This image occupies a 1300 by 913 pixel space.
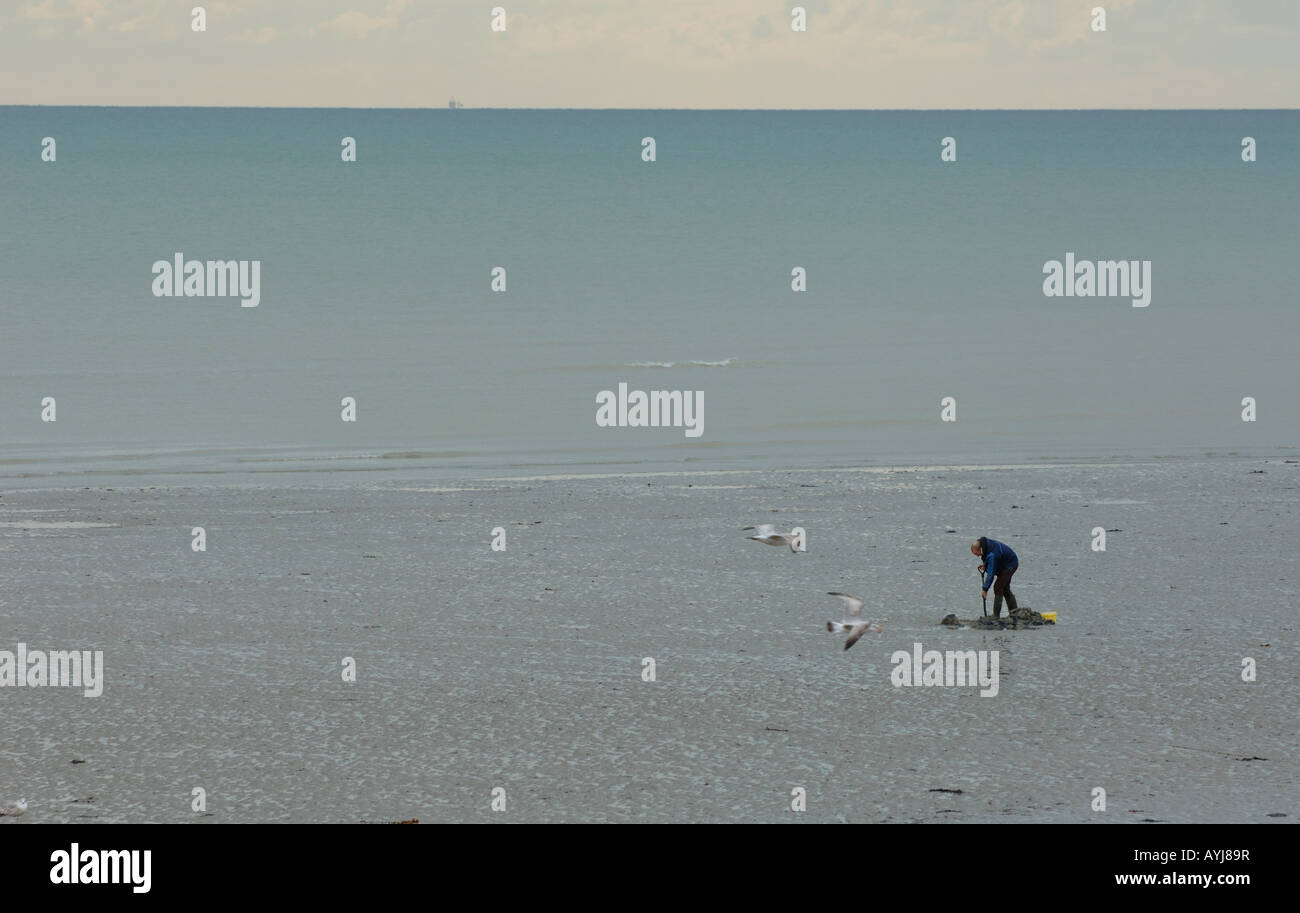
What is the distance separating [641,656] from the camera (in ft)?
37.2

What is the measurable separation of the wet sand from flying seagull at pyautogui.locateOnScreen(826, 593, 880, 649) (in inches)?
5.5

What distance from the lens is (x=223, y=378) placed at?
1216 inches

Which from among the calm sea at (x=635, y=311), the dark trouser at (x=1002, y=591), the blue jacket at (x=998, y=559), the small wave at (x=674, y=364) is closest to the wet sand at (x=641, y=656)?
the dark trouser at (x=1002, y=591)

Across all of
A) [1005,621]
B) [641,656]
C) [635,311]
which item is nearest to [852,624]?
[1005,621]

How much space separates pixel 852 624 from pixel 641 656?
5.55 feet

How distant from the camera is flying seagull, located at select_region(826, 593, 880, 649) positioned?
11725 mm

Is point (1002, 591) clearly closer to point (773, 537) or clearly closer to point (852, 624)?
point (852, 624)

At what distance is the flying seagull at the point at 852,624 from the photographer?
11725 mm

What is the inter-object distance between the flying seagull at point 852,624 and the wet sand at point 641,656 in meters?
0.14

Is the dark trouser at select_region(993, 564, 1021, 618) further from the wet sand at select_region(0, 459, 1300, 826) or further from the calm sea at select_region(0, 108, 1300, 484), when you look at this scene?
the calm sea at select_region(0, 108, 1300, 484)
